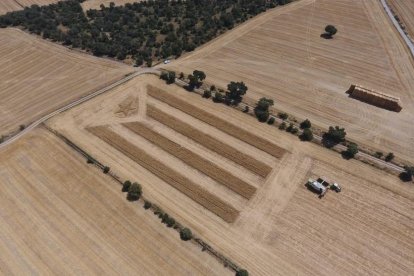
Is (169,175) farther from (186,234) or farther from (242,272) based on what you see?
(242,272)

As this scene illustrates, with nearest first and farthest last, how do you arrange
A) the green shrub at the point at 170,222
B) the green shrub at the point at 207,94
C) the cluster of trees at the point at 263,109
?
the green shrub at the point at 170,222 < the cluster of trees at the point at 263,109 < the green shrub at the point at 207,94

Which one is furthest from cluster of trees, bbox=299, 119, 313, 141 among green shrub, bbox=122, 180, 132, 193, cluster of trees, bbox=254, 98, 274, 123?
green shrub, bbox=122, 180, 132, 193

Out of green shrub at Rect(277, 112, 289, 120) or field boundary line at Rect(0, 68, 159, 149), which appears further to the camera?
green shrub at Rect(277, 112, 289, 120)

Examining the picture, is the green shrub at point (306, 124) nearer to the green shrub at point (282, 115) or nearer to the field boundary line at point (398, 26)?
the green shrub at point (282, 115)

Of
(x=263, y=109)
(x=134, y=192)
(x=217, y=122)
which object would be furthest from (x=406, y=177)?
(x=134, y=192)

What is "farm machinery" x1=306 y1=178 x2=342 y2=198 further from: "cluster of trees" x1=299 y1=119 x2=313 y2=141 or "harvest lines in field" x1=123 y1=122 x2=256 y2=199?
"cluster of trees" x1=299 y1=119 x2=313 y2=141

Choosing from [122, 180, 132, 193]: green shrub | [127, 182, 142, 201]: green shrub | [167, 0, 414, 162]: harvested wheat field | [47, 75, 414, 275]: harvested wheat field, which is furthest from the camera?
[167, 0, 414, 162]: harvested wheat field

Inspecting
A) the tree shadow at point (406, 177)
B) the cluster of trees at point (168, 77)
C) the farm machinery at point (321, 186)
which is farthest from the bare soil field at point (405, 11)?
the cluster of trees at point (168, 77)
